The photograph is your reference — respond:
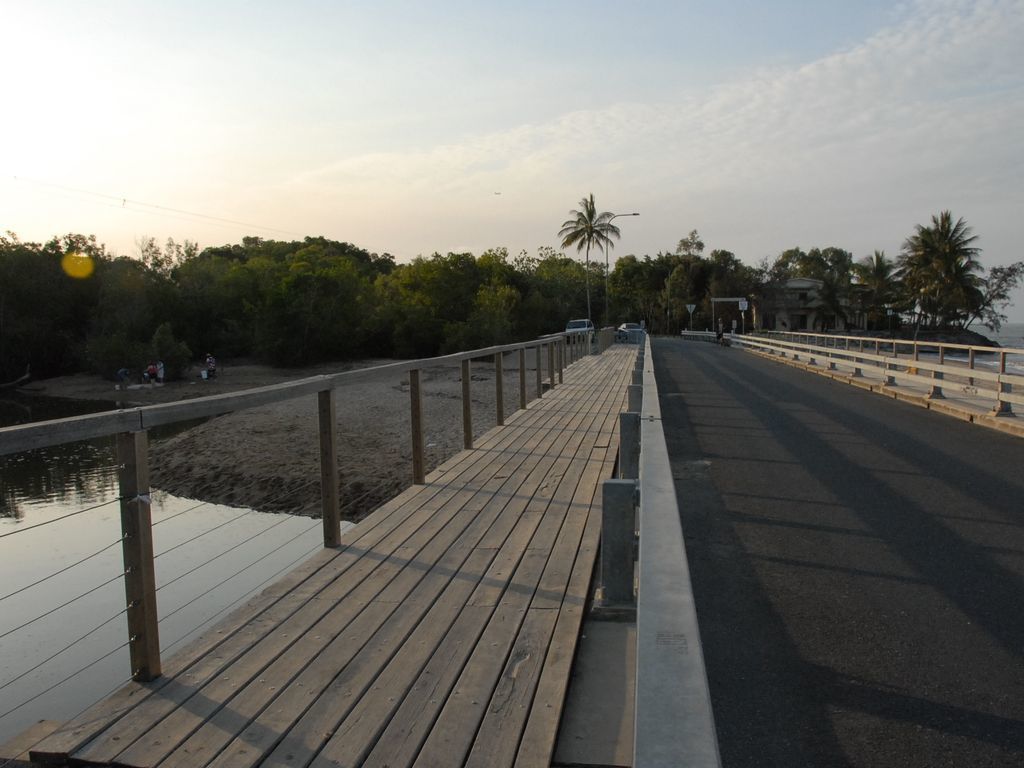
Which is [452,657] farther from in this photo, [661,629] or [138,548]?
[661,629]

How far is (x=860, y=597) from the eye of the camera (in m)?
4.74

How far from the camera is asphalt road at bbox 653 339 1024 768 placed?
125 inches

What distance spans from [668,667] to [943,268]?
255 ft

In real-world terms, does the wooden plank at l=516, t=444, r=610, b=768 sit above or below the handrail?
below

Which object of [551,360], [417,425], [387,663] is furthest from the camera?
[551,360]

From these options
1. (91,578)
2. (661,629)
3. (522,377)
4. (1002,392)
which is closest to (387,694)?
(661,629)

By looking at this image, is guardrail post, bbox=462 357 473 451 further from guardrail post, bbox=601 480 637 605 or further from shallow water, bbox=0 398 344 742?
guardrail post, bbox=601 480 637 605

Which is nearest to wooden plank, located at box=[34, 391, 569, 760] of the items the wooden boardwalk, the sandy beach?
the wooden boardwalk

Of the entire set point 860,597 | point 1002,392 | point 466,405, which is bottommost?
point 860,597

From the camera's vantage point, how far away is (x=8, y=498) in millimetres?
17281

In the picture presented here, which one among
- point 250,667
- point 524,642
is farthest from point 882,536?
point 250,667

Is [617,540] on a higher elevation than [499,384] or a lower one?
lower

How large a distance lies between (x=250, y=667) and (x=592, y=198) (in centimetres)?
7661

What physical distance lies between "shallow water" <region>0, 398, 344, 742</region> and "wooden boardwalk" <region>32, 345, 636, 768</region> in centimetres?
61
